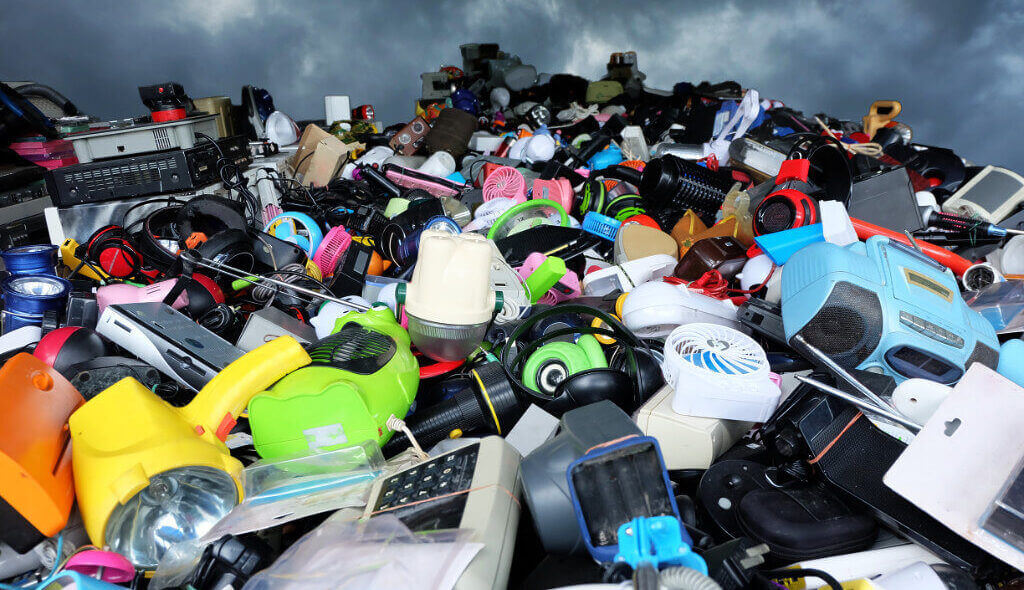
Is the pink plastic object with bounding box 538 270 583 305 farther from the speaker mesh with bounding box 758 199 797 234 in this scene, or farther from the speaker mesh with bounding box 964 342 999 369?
the speaker mesh with bounding box 964 342 999 369

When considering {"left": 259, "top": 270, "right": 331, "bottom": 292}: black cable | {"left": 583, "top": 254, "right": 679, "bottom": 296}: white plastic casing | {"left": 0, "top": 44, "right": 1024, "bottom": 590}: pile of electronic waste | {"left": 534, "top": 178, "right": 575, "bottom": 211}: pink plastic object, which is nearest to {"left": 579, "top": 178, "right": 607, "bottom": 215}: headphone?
{"left": 534, "top": 178, "right": 575, "bottom": 211}: pink plastic object

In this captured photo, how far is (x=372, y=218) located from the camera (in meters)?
2.76

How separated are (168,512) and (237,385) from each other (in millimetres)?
273

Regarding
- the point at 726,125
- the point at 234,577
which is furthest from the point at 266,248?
the point at 726,125

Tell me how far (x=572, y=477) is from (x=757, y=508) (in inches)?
16.7

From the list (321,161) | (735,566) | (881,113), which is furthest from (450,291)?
(881,113)

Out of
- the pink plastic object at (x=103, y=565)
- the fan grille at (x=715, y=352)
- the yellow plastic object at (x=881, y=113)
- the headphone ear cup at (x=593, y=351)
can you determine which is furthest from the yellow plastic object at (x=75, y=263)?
the yellow plastic object at (x=881, y=113)

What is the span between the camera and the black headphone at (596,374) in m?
1.22

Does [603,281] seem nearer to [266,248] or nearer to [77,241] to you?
[266,248]

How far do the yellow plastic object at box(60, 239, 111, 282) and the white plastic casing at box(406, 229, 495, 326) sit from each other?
158 cm

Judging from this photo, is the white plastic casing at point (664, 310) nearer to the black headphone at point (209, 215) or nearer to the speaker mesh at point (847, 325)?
the speaker mesh at point (847, 325)

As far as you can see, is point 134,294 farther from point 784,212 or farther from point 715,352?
point 784,212

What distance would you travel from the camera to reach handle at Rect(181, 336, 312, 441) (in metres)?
1.12

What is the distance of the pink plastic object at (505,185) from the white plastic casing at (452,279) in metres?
1.41
